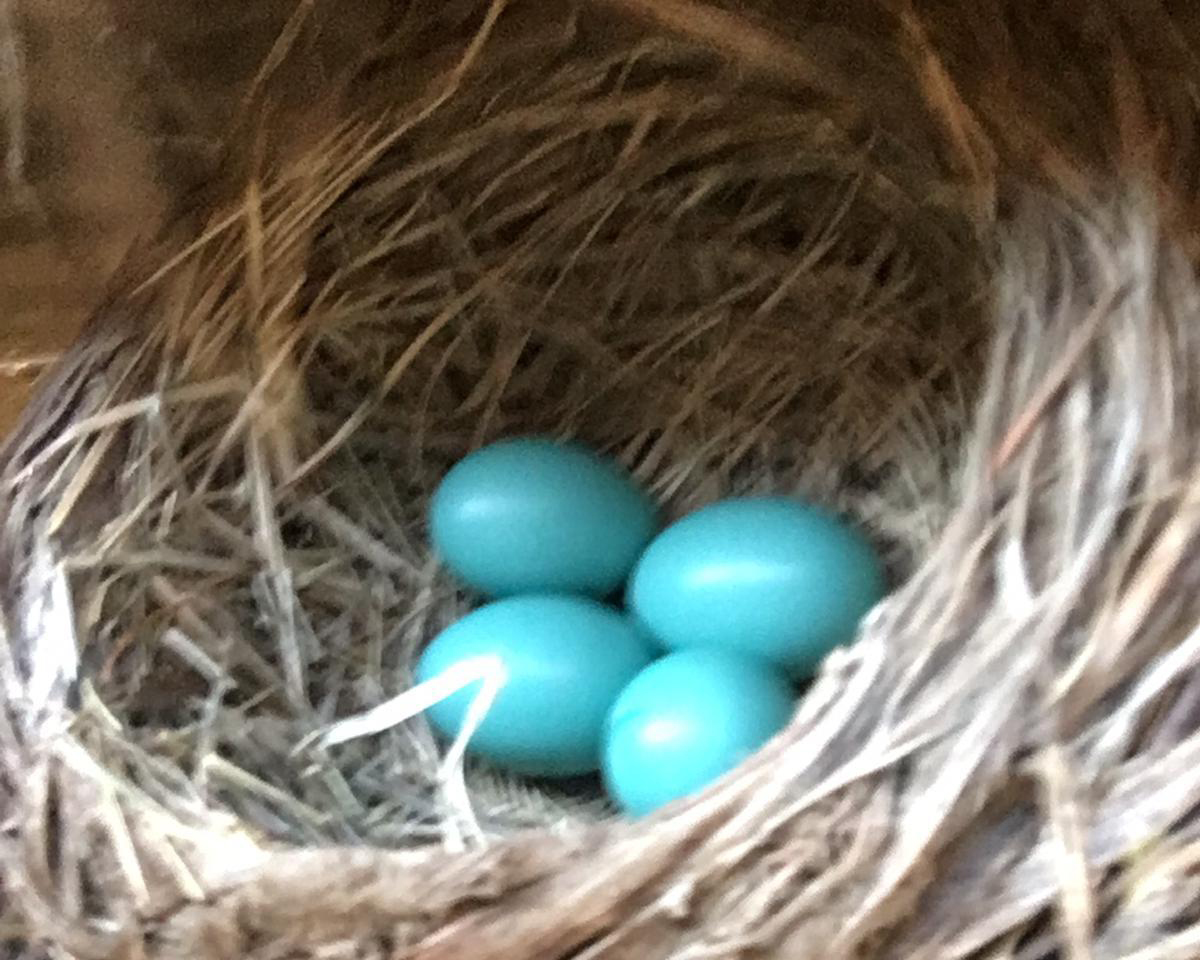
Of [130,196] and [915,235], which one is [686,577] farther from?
[130,196]

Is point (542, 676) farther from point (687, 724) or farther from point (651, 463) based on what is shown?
point (651, 463)

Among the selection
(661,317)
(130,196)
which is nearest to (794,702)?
(661,317)

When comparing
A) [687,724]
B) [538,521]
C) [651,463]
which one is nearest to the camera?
[687,724]

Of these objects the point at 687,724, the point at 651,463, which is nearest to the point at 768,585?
the point at 687,724

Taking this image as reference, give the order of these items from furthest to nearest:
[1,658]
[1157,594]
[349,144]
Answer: [349,144] < [1,658] < [1157,594]

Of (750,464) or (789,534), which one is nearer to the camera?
(789,534)

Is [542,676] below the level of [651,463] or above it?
below
